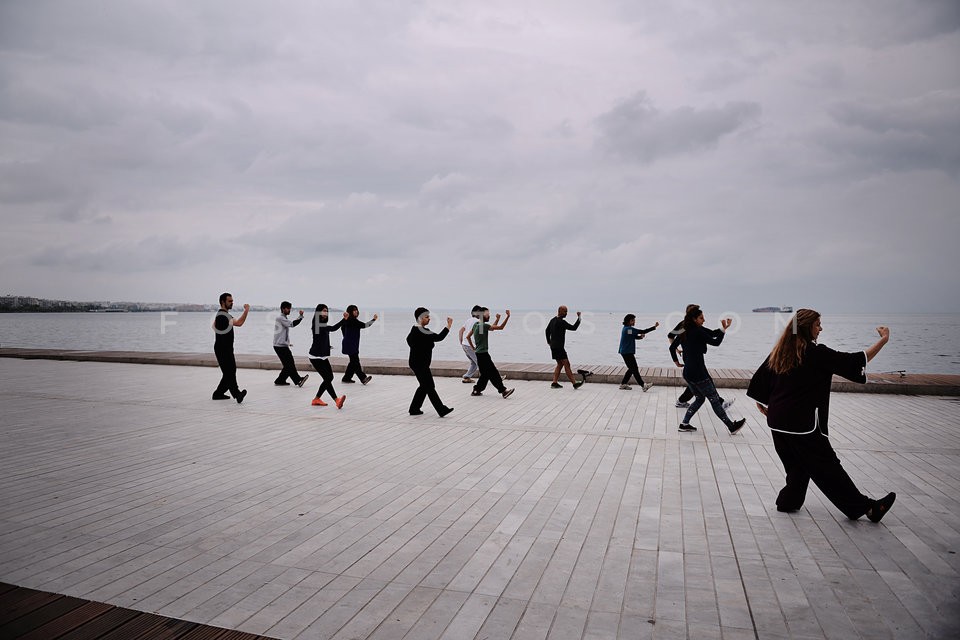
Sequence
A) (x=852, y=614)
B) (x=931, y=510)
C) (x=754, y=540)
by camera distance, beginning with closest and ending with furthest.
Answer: (x=852, y=614), (x=754, y=540), (x=931, y=510)

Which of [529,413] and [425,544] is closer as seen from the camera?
[425,544]

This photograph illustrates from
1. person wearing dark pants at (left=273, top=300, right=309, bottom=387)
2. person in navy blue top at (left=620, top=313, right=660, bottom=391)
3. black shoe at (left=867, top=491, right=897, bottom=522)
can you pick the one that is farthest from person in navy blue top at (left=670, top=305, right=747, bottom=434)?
person wearing dark pants at (left=273, top=300, right=309, bottom=387)

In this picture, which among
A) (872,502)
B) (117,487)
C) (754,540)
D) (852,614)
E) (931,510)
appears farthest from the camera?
(117,487)

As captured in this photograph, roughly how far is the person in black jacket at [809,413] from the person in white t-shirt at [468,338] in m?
7.15

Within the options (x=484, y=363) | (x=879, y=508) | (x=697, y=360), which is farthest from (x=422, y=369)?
(x=879, y=508)

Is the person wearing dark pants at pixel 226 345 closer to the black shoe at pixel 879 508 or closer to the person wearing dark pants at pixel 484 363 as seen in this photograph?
the person wearing dark pants at pixel 484 363

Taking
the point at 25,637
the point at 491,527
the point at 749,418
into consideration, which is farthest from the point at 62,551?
the point at 749,418

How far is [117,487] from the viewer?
5352mm

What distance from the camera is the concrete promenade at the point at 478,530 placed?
10.3ft

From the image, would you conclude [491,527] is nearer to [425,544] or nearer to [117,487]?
[425,544]

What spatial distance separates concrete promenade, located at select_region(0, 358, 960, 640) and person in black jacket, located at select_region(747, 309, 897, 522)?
189 millimetres

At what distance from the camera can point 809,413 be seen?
180 inches

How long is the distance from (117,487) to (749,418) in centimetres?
857

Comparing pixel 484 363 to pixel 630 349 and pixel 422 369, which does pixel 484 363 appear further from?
pixel 630 349
